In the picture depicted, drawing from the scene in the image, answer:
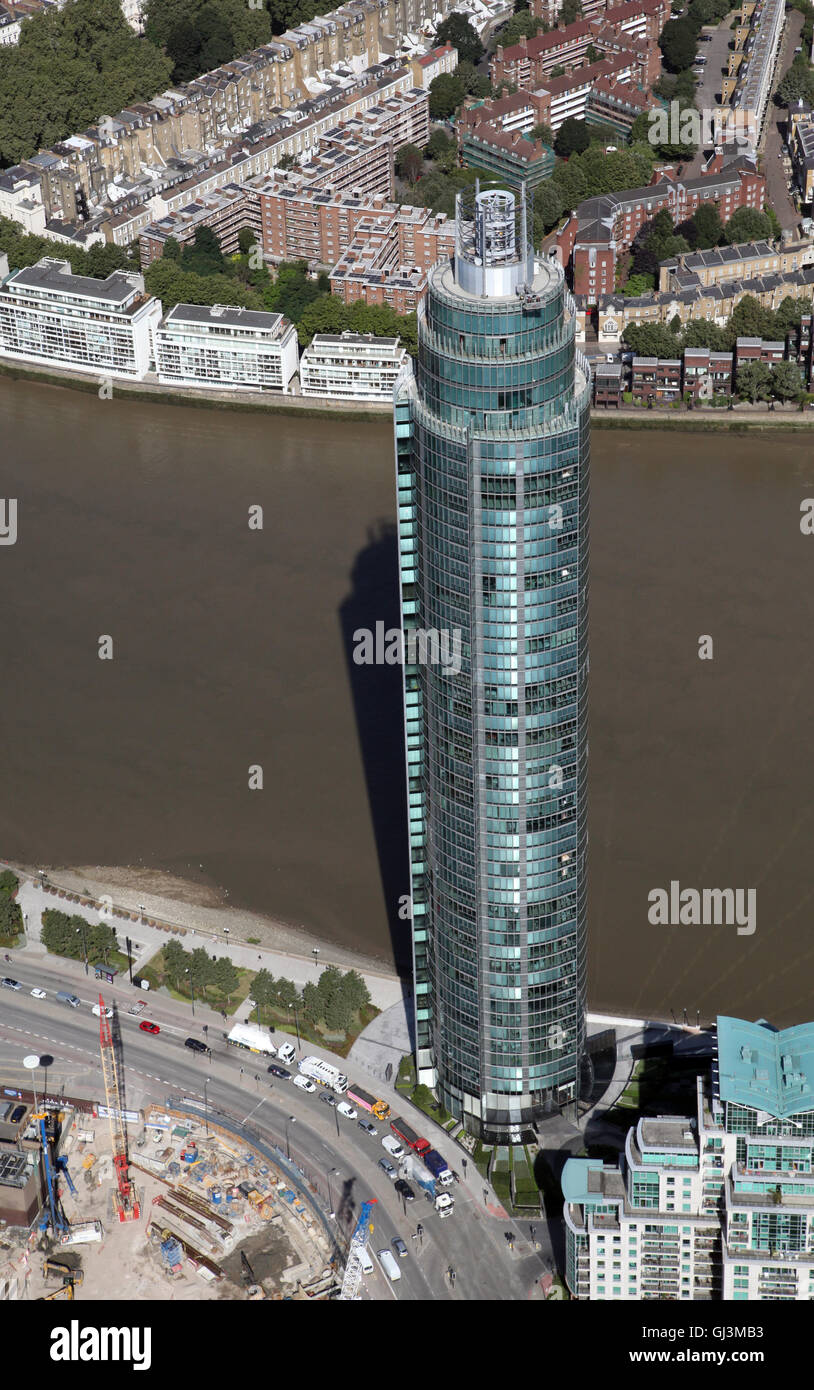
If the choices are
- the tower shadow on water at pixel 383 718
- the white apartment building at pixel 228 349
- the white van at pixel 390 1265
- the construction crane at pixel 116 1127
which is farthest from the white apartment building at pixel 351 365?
the white van at pixel 390 1265

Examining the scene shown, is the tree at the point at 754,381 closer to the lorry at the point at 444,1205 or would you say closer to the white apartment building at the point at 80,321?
the white apartment building at the point at 80,321

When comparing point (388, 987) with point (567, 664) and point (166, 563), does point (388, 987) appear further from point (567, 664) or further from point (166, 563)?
point (166, 563)

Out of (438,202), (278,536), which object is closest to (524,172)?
(438,202)

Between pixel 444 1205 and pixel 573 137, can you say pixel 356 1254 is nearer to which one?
pixel 444 1205

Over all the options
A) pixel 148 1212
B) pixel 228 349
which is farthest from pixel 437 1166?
pixel 228 349

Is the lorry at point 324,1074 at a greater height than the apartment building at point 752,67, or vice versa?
the apartment building at point 752,67

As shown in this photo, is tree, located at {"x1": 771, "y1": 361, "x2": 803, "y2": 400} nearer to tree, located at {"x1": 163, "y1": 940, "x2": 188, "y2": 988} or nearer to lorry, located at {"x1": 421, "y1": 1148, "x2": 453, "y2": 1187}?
tree, located at {"x1": 163, "y1": 940, "x2": 188, "y2": 988}

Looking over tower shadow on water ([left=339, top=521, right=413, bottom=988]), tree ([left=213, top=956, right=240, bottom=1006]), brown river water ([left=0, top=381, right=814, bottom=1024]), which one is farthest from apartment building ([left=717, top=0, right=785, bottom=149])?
tree ([left=213, top=956, right=240, bottom=1006])
